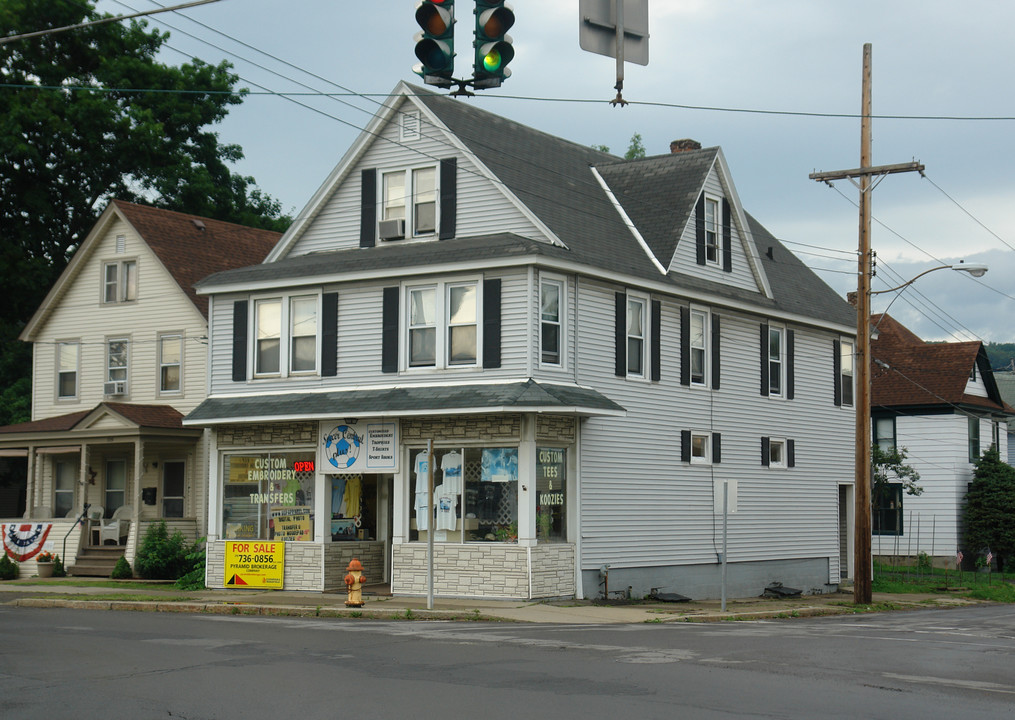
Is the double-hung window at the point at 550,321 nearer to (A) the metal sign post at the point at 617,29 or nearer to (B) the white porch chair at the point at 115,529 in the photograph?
(A) the metal sign post at the point at 617,29

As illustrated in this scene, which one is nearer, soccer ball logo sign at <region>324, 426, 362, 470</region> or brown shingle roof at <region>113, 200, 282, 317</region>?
soccer ball logo sign at <region>324, 426, 362, 470</region>

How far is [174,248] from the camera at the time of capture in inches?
1412

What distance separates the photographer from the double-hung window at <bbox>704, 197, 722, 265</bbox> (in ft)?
99.9

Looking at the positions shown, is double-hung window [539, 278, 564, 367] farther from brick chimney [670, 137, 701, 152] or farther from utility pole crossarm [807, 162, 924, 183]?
brick chimney [670, 137, 701, 152]

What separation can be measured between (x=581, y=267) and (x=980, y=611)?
41.6ft

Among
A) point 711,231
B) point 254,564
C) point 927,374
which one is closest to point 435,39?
point 254,564

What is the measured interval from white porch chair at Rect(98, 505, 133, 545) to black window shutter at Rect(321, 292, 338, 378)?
9.96 meters

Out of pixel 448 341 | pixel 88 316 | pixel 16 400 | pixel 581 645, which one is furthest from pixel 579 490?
pixel 16 400

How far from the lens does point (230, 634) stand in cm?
1741

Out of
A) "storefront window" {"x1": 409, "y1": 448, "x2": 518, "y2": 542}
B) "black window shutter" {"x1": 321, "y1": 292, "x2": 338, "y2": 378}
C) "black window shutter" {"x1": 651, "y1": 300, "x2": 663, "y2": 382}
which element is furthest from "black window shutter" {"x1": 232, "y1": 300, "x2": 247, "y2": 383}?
"black window shutter" {"x1": 651, "y1": 300, "x2": 663, "y2": 382}

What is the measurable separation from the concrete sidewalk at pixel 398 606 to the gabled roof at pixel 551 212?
6.76 meters

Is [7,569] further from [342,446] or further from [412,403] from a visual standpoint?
[412,403]

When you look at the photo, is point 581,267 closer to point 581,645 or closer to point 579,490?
point 579,490

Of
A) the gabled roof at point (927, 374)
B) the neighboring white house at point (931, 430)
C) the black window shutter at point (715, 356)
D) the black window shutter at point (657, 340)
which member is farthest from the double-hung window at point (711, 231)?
the neighboring white house at point (931, 430)
